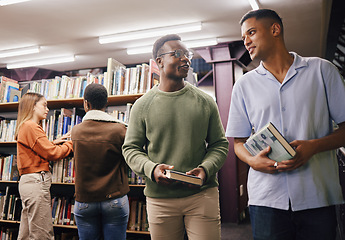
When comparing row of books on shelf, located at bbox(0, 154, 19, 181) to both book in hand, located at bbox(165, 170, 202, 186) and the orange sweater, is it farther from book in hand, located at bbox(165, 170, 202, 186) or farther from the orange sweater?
book in hand, located at bbox(165, 170, 202, 186)

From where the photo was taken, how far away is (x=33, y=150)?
2.68 m

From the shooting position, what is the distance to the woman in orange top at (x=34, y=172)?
257 centimetres

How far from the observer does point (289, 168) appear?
3.71ft

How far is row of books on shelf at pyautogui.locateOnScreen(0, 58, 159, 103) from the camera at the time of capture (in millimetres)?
3068

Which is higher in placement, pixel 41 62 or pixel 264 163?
pixel 41 62

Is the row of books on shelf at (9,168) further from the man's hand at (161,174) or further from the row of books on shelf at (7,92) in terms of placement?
the man's hand at (161,174)

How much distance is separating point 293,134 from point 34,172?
7.71 feet

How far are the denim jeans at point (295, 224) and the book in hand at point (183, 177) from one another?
0.29 metres

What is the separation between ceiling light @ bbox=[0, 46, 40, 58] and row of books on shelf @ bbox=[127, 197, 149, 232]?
4.41 metres

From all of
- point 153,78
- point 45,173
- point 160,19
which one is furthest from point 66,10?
point 45,173

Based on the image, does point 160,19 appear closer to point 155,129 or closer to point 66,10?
point 66,10

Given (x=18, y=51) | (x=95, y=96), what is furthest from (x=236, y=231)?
(x=18, y=51)

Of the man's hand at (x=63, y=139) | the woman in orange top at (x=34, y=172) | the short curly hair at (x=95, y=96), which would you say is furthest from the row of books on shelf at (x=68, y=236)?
the short curly hair at (x=95, y=96)

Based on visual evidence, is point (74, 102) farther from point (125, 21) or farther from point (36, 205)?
point (125, 21)
